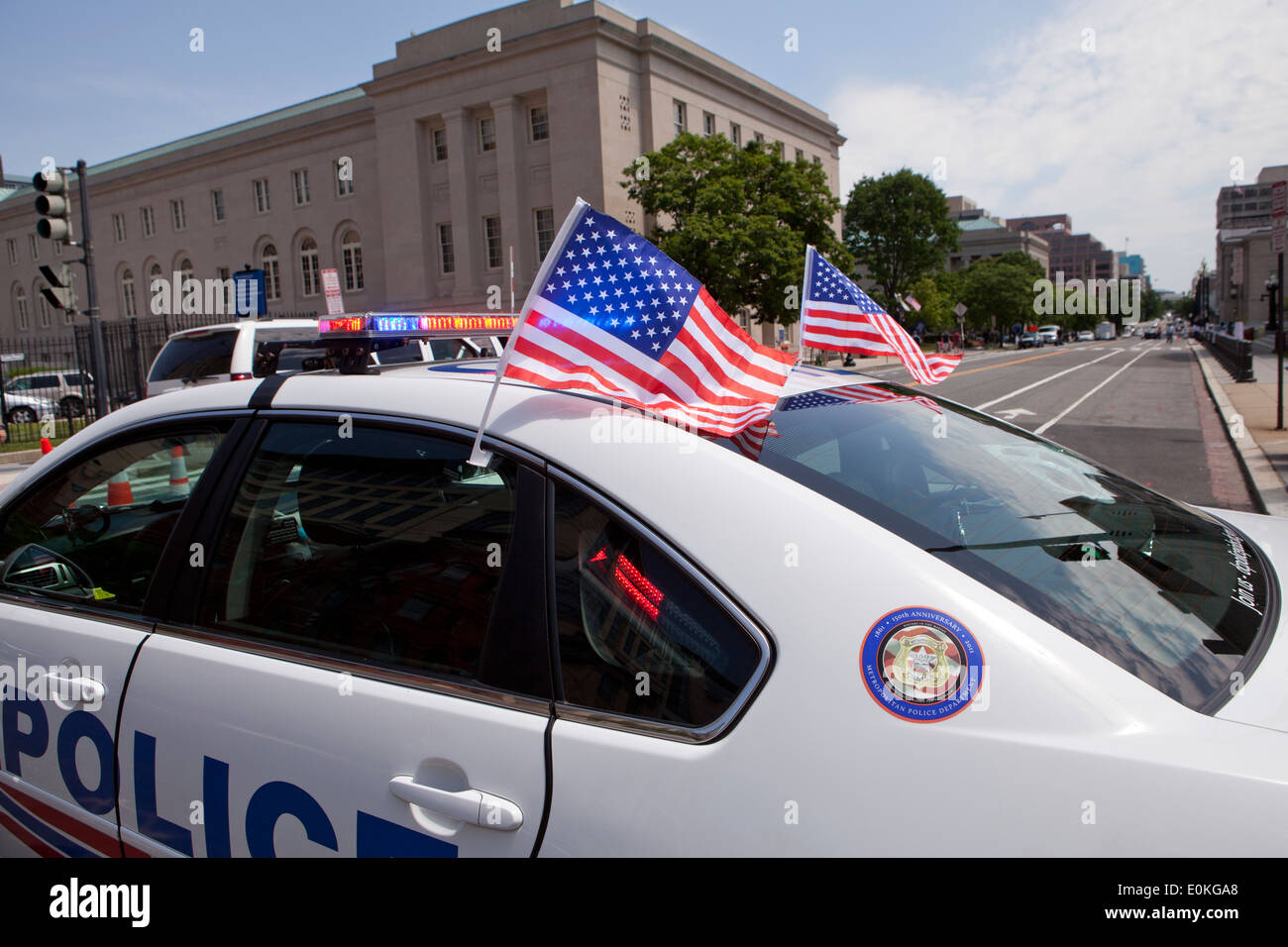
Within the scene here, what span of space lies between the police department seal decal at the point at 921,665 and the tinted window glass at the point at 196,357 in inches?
471

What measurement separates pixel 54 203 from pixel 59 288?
2020 mm

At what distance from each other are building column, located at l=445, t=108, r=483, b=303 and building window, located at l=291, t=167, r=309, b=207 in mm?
11381

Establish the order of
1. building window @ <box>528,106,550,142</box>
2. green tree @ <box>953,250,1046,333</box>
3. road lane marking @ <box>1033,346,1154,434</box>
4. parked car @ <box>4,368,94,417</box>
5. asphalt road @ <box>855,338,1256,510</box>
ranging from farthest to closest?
1. green tree @ <box>953,250,1046,333</box>
2. building window @ <box>528,106,550,142</box>
3. parked car @ <box>4,368,94,417</box>
4. road lane marking @ <box>1033,346,1154,434</box>
5. asphalt road @ <box>855,338,1256,510</box>

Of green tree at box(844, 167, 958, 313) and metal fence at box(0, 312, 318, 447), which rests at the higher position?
green tree at box(844, 167, 958, 313)

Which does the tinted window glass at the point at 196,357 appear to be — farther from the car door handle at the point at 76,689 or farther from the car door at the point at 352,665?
the car door at the point at 352,665

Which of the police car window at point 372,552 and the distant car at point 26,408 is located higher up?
the distant car at point 26,408

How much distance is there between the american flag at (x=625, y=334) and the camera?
1818 millimetres

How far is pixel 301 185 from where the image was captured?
54.3 meters

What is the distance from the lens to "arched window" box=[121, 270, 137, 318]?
6188 centimetres

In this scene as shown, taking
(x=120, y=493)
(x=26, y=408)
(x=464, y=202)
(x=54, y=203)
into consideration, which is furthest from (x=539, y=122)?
(x=120, y=493)

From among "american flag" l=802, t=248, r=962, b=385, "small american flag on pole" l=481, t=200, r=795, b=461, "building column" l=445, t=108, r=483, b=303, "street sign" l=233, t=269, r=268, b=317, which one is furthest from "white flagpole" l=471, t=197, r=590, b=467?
"building column" l=445, t=108, r=483, b=303

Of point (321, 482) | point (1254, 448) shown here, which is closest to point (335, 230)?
point (1254, 448)

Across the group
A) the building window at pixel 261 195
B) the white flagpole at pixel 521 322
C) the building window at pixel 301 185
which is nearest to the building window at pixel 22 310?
the building window at pixel 261 195

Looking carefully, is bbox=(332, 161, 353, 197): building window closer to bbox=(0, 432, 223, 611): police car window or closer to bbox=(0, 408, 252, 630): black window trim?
bbox=(0, 432, 223, 611): police car window
